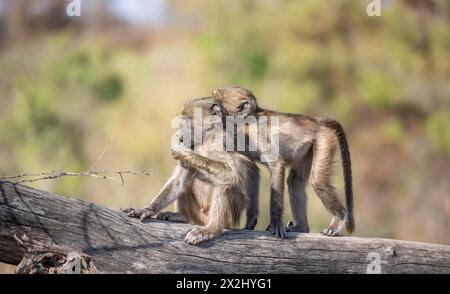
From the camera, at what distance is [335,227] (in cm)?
688

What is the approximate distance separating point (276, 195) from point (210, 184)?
623 millimetres

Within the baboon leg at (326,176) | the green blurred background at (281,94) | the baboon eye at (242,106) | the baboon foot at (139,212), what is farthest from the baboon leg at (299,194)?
the green blurred background at (281,94)

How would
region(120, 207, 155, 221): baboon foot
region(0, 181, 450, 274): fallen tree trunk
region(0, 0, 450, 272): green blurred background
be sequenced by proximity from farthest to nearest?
region(0, 0, 450, 272): green blurred background < region(120, 207, 155, 221): baboon foot < region(0, 181, 450, 274): fallen tree trunk

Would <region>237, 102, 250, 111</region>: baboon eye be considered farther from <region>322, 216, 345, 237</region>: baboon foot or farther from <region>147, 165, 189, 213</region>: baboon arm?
<region>322, 216, 345, 237</region>: baboon foot

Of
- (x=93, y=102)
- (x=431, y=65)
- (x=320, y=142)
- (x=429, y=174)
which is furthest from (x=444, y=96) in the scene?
(x=320, y=142)

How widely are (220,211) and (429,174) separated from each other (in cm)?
1104

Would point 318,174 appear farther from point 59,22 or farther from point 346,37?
point 59,22

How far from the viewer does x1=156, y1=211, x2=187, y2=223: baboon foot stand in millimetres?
6473

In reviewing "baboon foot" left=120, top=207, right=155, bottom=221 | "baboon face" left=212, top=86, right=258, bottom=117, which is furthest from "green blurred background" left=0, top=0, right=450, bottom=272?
"baboon foot" left=120, top=207, right=155, bottom=221

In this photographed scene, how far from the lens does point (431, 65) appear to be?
729 inches

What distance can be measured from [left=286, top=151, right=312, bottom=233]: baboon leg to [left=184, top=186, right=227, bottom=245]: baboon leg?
102 cm

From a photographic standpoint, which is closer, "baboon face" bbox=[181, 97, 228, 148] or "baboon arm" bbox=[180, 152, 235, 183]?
"baboon arm" bbox=[180, 152, 235, 183]

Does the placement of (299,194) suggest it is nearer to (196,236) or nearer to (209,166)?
(209,166)

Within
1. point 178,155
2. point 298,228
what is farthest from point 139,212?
point 298,228
